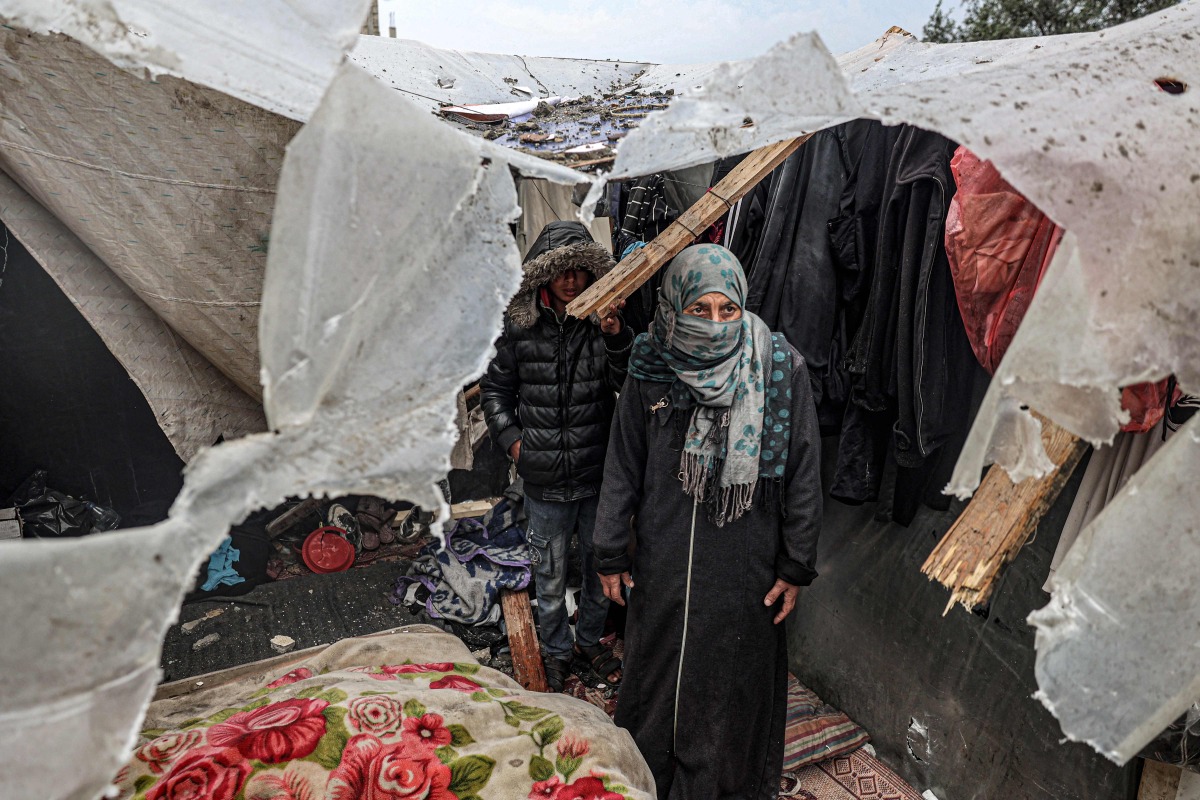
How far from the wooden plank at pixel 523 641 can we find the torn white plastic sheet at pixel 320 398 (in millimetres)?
2555

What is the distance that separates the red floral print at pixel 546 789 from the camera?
174 cm

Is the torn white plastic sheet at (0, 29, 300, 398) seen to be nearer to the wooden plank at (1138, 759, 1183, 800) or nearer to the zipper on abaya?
the zipper on abaya

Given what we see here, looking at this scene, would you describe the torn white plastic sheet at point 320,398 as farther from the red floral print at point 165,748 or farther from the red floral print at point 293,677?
the red floral print at point 293,677

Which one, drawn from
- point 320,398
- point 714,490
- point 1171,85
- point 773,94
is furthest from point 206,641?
point 1171,85

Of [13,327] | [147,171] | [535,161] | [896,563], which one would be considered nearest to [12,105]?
[147,171]

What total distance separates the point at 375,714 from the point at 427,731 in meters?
0.13

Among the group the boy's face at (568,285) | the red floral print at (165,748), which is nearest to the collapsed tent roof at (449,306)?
the red floral print at (165,748)

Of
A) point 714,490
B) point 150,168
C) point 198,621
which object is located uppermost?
point 150,168

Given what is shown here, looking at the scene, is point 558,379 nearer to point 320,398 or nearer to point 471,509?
point 471,509

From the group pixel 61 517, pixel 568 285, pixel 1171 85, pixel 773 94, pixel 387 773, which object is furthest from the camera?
pixel 61 517

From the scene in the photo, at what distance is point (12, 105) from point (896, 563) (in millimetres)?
3039

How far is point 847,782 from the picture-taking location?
9.18 ft

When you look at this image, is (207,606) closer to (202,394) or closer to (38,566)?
(202,394)

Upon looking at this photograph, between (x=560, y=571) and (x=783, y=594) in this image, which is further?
(x=560, y=571)
